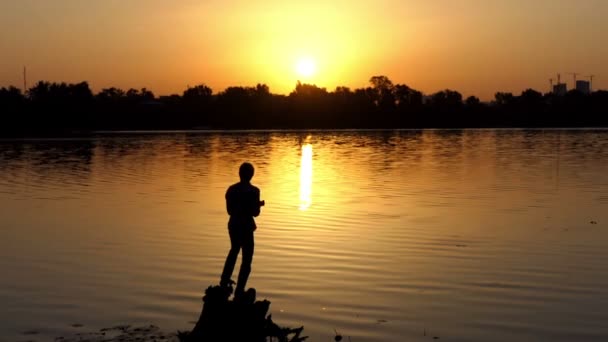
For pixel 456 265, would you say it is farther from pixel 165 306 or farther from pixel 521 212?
pixel 521 212

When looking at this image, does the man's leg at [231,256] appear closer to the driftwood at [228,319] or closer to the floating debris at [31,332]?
the driftwood at [228,319]

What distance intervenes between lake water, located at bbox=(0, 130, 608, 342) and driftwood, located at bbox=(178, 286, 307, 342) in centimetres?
117

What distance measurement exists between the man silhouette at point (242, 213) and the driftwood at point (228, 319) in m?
0.76

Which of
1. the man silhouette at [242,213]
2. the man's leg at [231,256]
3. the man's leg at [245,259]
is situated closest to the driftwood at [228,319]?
the man silhouette at [242,213]

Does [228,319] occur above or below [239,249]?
below

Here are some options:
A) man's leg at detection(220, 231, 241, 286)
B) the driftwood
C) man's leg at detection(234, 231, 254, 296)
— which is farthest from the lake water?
the driftwood

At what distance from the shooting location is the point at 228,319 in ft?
31.3

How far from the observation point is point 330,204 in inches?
1065

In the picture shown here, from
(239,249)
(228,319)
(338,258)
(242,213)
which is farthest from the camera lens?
(338,258)

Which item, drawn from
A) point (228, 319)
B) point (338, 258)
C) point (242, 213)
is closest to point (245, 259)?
point (242, 213)

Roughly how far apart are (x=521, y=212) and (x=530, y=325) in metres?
13.5

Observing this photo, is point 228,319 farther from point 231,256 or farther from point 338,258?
point 338,258

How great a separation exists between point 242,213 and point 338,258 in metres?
6.00

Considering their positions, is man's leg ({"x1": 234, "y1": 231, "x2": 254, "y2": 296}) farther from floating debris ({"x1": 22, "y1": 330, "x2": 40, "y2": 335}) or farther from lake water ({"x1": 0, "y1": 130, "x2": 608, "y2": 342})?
floating debris ({"x1": 22, "y1": 330, "x2": 40, "y2": 335})
